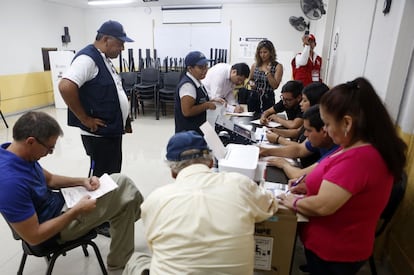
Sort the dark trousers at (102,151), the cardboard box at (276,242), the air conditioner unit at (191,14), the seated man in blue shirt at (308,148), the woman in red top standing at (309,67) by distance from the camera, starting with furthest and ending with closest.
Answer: the air conditioner unit at (191,14) → the woman in red top standing at (309,67) → the dark trousers at (102,151) → the seated man in blue shirt at (308,148) → the cardboard box at (276,242)

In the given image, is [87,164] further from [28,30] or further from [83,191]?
[28,30]

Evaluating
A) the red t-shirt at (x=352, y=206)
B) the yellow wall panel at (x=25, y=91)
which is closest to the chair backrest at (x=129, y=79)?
the yellow wall panel at (x=25, y=91)

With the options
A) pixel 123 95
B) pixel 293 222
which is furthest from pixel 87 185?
pixel 293 222

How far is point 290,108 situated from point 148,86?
4054 millimetres

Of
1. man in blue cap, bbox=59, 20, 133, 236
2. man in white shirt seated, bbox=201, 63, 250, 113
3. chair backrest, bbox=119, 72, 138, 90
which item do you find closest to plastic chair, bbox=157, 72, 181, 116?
chair backrest, bbox=119, 72, 138, 90

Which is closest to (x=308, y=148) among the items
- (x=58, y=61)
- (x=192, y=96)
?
(x=192, y=96)

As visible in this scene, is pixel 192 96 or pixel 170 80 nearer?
pixel 192 96

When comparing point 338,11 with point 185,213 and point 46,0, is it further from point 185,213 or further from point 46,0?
point 46,0

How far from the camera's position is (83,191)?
163 centimetres

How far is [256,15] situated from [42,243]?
264 inches

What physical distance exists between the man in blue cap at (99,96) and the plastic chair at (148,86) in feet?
12.5

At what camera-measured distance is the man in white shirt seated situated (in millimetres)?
3078

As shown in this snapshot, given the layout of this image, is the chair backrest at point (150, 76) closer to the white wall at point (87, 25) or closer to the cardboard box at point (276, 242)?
the white wall at point (87, 25)

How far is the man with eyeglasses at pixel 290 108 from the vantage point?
2408mm
